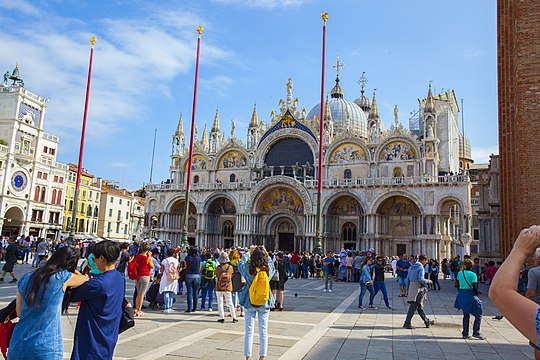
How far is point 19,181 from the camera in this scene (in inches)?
1858

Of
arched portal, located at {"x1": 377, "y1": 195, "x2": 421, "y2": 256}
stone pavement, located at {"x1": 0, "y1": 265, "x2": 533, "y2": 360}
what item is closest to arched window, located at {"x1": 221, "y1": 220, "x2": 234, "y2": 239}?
arched portal, located at {"x1": 377, "y1": 195, "x2": 421, "y2": 256}

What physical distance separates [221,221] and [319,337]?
39.5 meters

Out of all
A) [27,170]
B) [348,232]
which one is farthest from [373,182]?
[27,170]

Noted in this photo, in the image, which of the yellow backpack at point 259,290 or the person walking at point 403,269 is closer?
the yellow backpack at point 259,290

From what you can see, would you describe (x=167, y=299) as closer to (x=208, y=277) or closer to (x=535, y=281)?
(x=208, y=277)

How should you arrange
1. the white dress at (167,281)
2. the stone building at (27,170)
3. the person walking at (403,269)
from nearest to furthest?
the white dress at (167,281) < the person walking at (403,269) < the stone building at (27,170)

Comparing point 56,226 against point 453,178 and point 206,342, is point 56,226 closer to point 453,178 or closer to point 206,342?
point 453,178

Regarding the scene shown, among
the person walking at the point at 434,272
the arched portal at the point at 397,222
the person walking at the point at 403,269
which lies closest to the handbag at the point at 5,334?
the person walking at the point at 403,269

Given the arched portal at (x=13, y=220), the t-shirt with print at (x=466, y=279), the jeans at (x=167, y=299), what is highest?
the arched portal at (x=13, y=220)

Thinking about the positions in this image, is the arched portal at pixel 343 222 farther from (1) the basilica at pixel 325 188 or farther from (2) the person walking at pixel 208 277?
(2) the person walking at pixel 208 277

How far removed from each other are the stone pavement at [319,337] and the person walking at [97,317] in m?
2.76

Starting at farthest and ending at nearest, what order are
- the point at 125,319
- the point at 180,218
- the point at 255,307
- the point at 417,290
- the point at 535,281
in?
the point at 180,218
the point at 417,290
the point at 255,307
the point at 535,281
the point at 125,319

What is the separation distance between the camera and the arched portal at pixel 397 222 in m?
38.8

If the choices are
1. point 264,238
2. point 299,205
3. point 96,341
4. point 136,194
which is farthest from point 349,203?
point 136,194
